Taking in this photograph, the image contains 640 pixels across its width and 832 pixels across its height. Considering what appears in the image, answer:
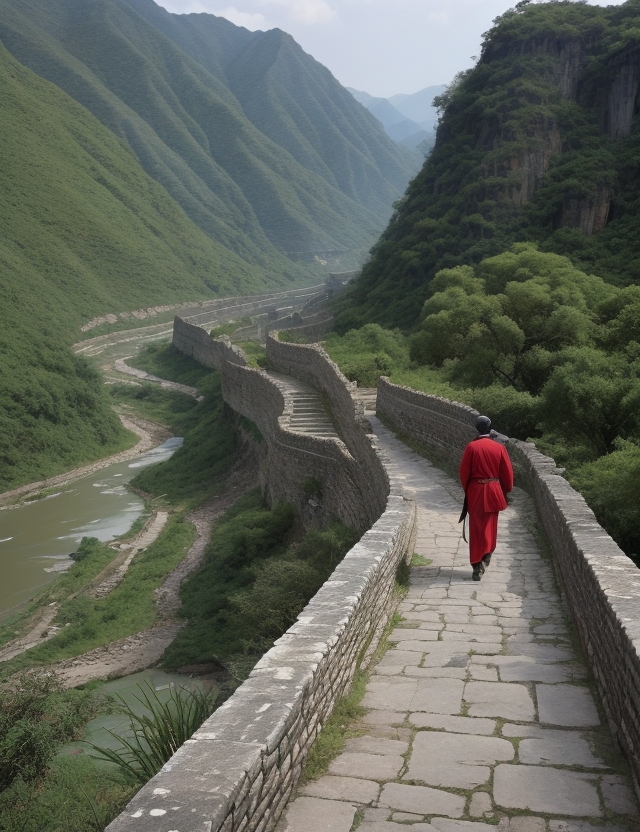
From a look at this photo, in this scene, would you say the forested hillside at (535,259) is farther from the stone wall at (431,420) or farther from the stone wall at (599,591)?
the stone wall at (431,420)

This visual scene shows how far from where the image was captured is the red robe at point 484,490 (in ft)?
25.4

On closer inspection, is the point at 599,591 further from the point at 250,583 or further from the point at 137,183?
the point at 137,183

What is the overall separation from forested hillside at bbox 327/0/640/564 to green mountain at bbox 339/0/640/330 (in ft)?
0.33

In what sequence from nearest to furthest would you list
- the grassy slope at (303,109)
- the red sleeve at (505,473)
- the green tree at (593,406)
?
the red sleeve at (505,473) < the green tree at (593,406) < the grassy slope at (303,109)

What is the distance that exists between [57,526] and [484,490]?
75.9ft

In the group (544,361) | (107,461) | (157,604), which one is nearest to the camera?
(544,361)

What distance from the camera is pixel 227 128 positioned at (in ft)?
435

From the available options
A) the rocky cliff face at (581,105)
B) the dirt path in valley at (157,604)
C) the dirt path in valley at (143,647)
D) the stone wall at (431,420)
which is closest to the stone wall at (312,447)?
the stone wall at (431,420)

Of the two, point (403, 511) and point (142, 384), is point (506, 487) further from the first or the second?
point (142, 384)

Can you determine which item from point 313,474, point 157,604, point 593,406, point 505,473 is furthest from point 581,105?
point 505,473

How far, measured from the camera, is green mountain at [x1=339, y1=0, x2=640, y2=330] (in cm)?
4266

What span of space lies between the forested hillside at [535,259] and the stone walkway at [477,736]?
2.89 m

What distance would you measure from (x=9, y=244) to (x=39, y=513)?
37191 mm

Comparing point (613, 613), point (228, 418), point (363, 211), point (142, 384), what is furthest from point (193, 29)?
point (613, 613)
